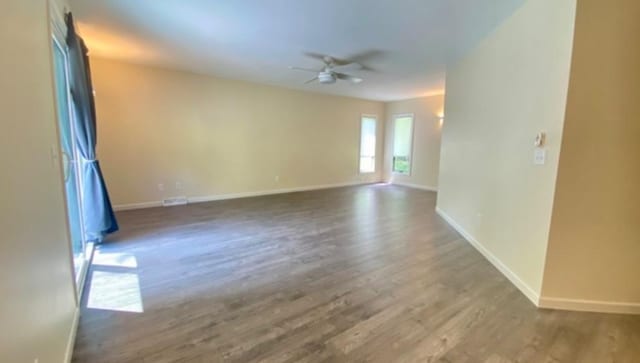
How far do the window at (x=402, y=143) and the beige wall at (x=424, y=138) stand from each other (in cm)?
15

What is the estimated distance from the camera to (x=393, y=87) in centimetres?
695

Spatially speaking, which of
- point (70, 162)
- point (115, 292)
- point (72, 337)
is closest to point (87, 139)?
point (70, 162)

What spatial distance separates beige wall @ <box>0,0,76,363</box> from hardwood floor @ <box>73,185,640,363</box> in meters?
A: 0.53

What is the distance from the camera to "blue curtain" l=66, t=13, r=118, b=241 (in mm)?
3023

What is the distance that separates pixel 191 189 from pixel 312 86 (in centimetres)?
361

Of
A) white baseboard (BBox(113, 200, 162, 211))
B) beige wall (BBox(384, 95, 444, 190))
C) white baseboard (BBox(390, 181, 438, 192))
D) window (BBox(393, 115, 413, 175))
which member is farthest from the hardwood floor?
window (BBox(393, 115, 413, 175))

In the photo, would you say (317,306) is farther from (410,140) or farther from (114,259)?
(410,140)

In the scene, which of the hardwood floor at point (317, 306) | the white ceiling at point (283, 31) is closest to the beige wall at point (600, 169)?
the hardwood floor at point (317, 306)

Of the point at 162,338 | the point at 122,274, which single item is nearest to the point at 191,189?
the point at 122,274

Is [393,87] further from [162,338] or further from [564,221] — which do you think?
[162,338]

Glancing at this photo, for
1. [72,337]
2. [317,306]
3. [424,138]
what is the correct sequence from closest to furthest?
[72,337], [317,306], [424,138]

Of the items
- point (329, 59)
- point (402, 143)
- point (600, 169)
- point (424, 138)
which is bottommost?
point (600, 169)

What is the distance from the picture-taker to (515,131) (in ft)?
9.78

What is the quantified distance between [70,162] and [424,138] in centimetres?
781
